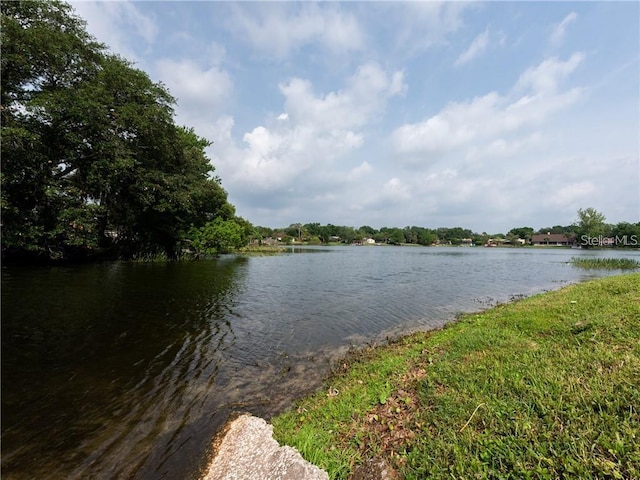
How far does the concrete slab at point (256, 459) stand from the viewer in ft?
11.1

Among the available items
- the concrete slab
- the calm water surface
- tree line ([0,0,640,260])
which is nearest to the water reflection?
the calm water surface

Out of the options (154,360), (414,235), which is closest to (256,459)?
(154,360)

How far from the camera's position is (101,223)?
2809 cm

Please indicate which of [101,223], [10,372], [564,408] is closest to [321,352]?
[564,408]

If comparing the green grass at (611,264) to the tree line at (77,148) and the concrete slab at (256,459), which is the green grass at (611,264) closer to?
the concrete slab at (256,459)

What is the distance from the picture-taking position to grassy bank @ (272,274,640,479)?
8.90 feet

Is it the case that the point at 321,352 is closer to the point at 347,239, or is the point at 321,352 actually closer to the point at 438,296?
the point at 438,296

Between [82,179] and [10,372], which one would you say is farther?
[82,179]

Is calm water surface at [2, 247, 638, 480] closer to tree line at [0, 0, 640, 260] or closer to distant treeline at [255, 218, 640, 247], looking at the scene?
tree line at [0, 0, 640, 260]

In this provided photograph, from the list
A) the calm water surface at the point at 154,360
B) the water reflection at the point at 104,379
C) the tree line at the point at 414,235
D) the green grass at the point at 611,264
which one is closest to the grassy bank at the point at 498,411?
the calm water surface at the point at 154,360

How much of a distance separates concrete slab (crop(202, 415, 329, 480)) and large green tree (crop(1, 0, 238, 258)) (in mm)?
22015

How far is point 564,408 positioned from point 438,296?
551 inches

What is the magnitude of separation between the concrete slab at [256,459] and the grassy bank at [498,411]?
183mm

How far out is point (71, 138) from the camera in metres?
19.8
